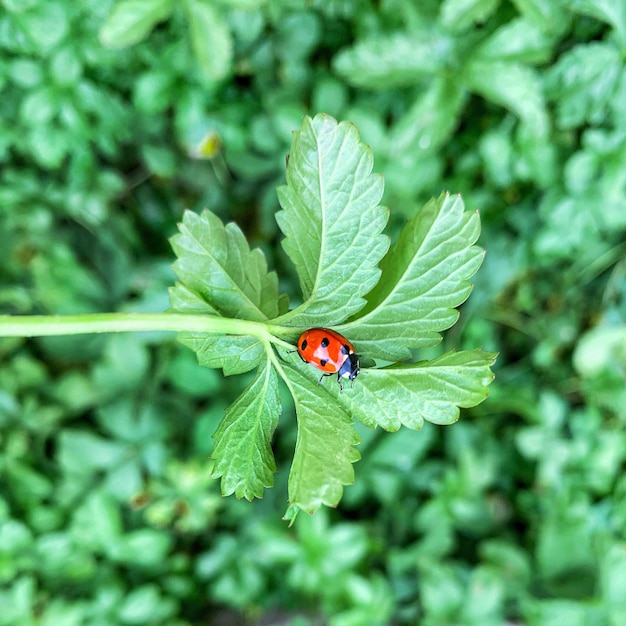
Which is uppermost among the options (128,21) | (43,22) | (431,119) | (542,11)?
(43,22)

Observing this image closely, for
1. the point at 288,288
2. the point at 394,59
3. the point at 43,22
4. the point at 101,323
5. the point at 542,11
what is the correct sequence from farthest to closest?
the point at 288,288 < the point at 394,59 < the point at 43,22 < the point at 542,11 < the point at 101,323

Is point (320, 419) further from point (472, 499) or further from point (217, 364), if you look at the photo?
point (472, 499)

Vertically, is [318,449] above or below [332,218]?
below

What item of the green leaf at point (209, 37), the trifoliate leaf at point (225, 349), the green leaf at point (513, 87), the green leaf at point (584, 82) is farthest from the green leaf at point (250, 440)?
the green leaf at point (584, 82)

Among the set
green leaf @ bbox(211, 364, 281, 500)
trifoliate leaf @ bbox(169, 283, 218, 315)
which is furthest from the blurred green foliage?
green leaf @ bbox(211, 364, 281, 500)

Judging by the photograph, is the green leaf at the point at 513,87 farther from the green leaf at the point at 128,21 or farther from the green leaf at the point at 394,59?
the green leaf at the point at 128,21

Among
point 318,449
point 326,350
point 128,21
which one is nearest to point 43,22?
point 128,21

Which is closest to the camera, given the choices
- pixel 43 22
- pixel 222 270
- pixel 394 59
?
pixel 222 270

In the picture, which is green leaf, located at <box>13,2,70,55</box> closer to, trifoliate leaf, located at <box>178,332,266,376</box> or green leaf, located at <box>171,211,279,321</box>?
green leaf, located at <box>171,211,279,321</box>

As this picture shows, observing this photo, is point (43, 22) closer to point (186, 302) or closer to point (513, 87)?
point (186, 302)
